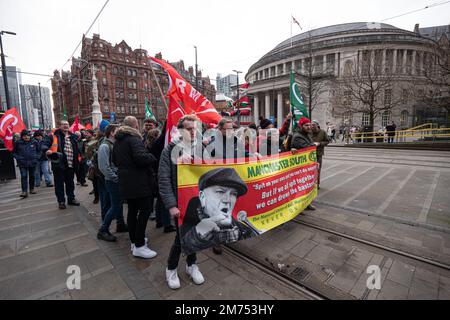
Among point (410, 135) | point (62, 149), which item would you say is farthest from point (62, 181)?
point (410, 135)

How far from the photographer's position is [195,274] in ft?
9.34

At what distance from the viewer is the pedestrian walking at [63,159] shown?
5527 mm

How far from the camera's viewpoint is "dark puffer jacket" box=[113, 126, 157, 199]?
3.10 metres

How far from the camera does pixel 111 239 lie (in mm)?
3961

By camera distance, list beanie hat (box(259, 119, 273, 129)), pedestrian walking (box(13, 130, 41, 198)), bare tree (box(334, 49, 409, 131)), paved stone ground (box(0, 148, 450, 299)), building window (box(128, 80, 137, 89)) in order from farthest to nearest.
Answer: building window (box(128, 80, 137, 89)), bare tree (box(334, 49, 409, 131)), pedestrian walking (box(13, 130, 41, 198)), beanie hat (box(259, 119, 273, 129)), paved stone ground (box(0, 148, 450, 299))

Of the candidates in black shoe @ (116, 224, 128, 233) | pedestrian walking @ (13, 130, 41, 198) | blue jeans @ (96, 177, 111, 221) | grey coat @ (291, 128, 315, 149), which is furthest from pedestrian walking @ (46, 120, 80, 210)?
grey coat @ (291, 128, 315, 149)

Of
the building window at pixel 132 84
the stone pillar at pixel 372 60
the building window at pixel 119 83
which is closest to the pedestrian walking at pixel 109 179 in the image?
the stone pillar at pixel 372 60

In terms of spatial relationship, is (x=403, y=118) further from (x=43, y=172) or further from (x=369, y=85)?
(x=43, y=172)

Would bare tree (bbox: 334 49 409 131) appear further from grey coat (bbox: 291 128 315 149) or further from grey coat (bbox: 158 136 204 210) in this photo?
grey coat (bbox: 158 136 204 210)

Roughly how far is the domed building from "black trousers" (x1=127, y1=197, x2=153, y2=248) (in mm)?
20534

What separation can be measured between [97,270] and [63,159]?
3768 millimetres

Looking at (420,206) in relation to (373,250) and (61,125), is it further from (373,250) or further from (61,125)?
(61,125)

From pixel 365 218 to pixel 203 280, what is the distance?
12.3 feet
